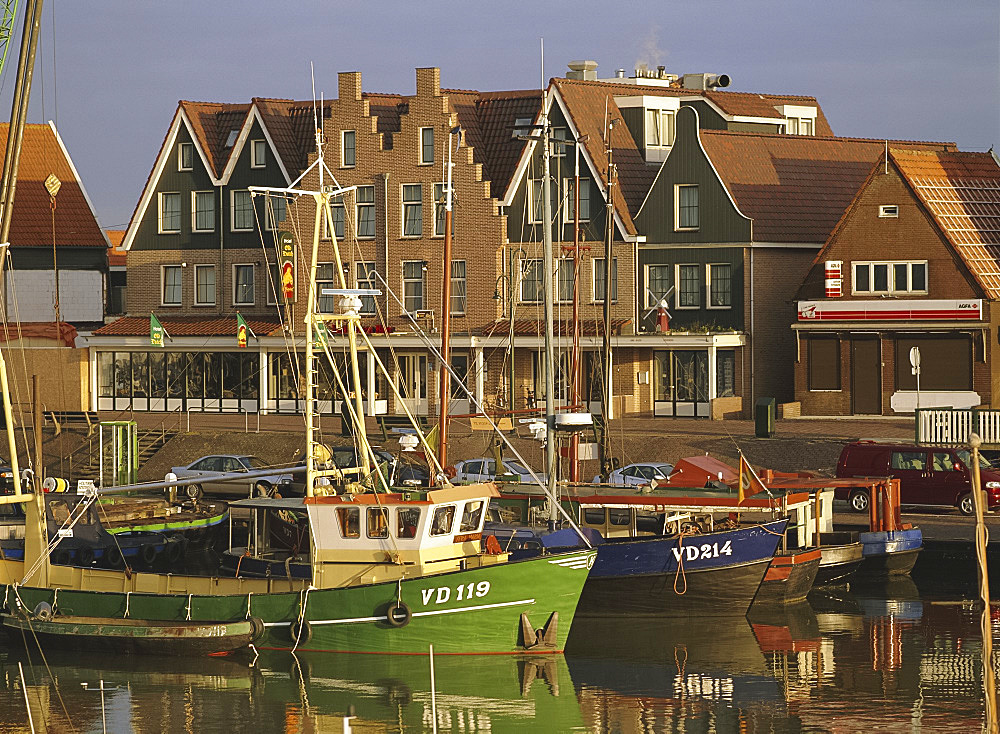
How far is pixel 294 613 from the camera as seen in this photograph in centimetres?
3086

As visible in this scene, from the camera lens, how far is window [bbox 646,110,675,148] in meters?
64.9

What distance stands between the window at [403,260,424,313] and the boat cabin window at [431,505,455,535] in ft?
110

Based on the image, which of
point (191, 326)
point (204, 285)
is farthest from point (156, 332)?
point (204, 285)

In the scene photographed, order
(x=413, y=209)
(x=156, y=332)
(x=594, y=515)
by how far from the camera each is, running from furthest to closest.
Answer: (x=413, y=209)
(x=156, y=332)
(x=594, y=515)

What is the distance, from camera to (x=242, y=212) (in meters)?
69.9

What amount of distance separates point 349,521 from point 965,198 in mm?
35831

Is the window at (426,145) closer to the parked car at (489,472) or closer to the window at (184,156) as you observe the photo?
the window at (184,156)

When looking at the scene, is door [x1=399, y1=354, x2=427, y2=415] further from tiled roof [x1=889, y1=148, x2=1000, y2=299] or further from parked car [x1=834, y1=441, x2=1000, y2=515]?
parked car [x1=834, y1=441, x2=1000, y2=515]

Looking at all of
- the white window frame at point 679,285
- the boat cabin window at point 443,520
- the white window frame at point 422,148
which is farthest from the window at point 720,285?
the boat cabin window at point 443,520

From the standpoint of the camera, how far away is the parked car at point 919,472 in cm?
4331

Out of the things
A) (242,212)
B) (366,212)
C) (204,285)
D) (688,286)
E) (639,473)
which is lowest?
(639,473)

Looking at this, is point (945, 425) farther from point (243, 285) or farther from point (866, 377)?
point (243, 285)

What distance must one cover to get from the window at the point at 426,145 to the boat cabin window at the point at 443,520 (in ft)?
113

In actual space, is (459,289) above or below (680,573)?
above
